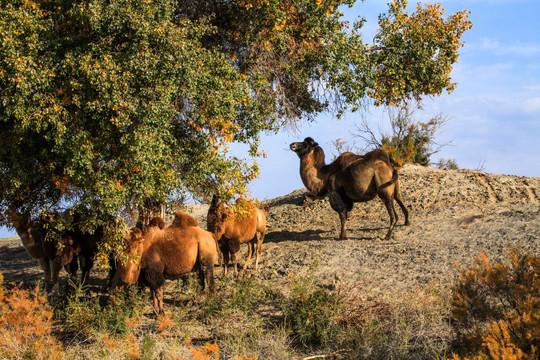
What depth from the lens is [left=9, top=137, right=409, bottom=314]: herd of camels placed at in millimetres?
10516

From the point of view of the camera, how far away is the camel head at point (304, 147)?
16.4 meters

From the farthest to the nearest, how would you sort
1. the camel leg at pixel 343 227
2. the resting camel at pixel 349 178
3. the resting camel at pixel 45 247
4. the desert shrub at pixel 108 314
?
the camel leg at pixel 343 227 → the resting camel at pixel 349 178 → the resting camel at pixel 45 247 → the desert shrub at pixel 108 314

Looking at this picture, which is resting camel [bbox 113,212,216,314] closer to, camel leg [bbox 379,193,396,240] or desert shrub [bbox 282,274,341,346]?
desert shrub [bbox 282,274,341,346]

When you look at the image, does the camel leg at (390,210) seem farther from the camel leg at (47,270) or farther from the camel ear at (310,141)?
the camel leg at (47,270)

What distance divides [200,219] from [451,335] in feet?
49.3

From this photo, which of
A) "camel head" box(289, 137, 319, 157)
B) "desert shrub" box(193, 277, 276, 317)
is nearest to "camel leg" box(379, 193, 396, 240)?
"camel head" box(289, 137, 319, 157)

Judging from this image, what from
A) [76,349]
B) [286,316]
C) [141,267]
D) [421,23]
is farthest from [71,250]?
[421,23]

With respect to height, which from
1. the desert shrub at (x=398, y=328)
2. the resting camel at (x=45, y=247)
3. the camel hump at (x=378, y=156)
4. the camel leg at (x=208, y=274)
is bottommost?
the desert shrub at (x=398, y=328)

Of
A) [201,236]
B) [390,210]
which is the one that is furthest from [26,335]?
[390,210]

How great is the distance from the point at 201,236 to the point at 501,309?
5.12 m

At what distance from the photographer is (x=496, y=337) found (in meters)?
7.09

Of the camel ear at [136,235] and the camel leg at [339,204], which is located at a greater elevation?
the camel leg at [339,204]

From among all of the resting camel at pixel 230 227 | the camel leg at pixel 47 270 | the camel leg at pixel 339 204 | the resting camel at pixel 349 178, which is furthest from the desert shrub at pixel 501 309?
the camel leg at pixel 47 270

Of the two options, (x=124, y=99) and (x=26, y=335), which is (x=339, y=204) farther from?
(x=26, y=335)
